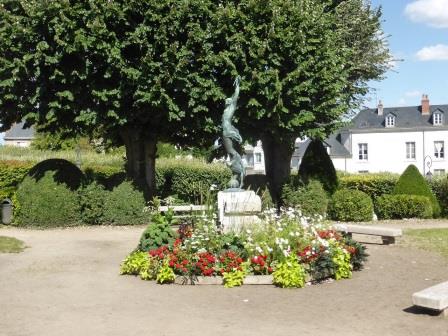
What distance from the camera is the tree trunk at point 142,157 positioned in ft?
61.2

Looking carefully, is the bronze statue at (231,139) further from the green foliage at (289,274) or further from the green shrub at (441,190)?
the green shrub at (441,190)

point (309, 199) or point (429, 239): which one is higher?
point (309, 199)

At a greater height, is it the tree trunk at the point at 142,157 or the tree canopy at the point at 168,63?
the tree canopy at the point at 168,63

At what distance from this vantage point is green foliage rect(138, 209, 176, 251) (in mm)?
9320

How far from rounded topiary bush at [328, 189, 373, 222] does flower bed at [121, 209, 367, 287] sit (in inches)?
346

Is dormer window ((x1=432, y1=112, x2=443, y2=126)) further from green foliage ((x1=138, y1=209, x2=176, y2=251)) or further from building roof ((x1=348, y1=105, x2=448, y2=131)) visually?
green foliage ((x1=138, y1=209, x2=176, y2=251))

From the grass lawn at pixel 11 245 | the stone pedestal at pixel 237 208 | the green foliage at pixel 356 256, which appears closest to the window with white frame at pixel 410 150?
the stone pedestal at pixel 237 208

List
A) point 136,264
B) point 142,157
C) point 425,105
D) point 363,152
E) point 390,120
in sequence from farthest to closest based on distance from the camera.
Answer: point 363,152 < point 390,120 < point 425,105 < point 142,157 < point 136,264

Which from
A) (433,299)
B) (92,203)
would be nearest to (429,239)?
(433,299)

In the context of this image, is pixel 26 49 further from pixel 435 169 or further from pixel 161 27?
pixel 435 169

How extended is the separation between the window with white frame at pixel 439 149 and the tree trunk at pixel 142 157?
4120 cm

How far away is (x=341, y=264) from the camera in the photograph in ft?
28.6

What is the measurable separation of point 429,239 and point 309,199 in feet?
15.4

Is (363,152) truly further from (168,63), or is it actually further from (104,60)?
(104,60)
